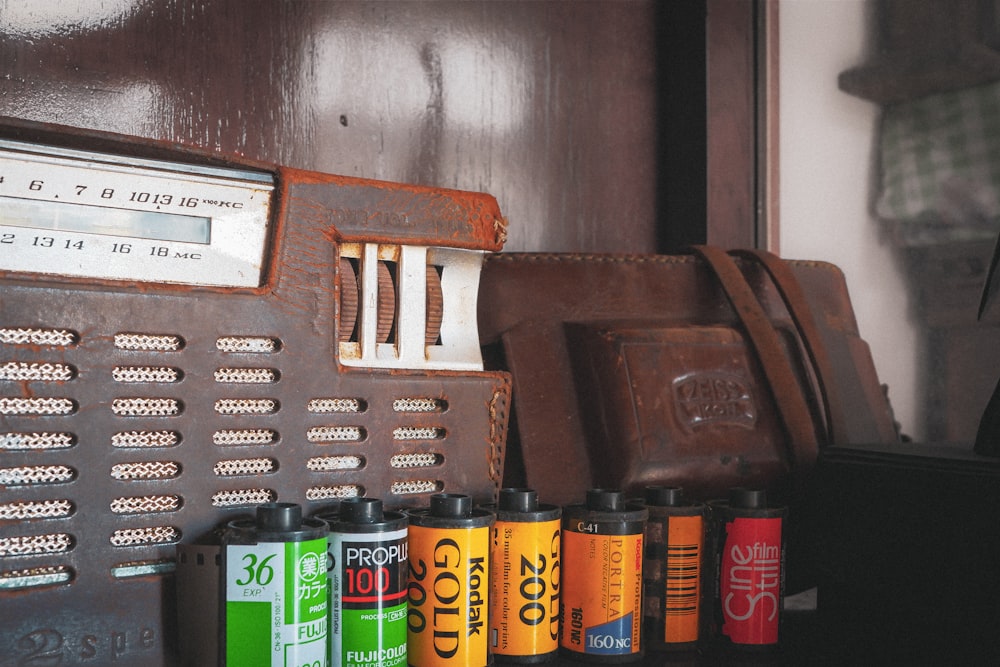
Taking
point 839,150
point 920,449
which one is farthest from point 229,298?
point 839,150

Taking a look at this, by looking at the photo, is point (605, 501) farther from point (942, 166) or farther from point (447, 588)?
point (942, 166)

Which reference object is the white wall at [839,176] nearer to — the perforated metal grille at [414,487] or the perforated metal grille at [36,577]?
the perforated metal grille at [414,487]

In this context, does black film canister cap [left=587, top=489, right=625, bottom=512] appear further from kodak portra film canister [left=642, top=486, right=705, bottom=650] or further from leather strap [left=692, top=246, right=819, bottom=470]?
leather strap [left=692, top=246, right=819, bottom=470]

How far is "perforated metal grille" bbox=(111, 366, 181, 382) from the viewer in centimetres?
61

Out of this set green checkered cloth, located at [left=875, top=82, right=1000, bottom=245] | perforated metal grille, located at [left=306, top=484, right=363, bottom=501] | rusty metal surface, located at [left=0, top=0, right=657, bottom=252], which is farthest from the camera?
green checkered cloth, located at [left=875, top=82, right=1000, bottom=245]

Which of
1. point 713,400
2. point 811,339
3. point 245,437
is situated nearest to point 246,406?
point 245,437

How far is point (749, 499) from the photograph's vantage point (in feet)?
2.47

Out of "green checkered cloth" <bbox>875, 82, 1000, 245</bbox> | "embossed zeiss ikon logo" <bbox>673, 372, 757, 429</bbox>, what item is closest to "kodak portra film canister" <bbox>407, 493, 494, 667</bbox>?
"embossed zeiss ikon logo" <bbox>673, 372, 757, 429</bbox>

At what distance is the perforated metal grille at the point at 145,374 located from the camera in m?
0.61

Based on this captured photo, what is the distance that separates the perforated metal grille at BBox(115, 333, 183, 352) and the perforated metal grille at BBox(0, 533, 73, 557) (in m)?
0.13

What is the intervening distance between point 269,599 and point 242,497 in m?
0.10

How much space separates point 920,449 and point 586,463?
319 mm

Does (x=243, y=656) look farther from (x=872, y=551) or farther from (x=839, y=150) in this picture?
(x=839, y=150)

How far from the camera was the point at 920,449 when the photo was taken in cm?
82
